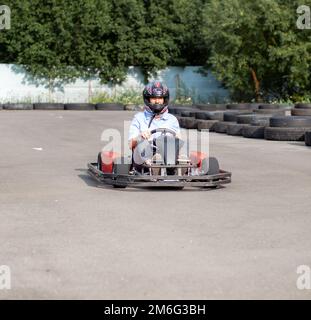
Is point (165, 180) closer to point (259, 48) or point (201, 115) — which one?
point (201, 115)

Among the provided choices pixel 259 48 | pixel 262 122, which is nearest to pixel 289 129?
pixel 262 122

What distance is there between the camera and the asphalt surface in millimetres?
5414

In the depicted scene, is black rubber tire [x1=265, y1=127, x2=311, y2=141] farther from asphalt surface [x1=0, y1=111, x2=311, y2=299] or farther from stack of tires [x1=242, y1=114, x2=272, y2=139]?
asphalt surface [x1=0, y1=111, x2=311, y2=299]

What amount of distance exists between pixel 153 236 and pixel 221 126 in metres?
13.4

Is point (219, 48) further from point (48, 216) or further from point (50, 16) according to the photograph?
point (48, 216)

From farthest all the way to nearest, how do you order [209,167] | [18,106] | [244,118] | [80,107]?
[18,106], [80,107], [244,118], [209,167]

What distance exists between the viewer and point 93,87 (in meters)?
37.3

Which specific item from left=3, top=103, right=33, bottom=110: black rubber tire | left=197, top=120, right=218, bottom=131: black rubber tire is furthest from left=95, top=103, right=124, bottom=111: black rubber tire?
left=197, top=120, right=218, bottom=131: black rubber tire

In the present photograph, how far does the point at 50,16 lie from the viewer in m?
37.3

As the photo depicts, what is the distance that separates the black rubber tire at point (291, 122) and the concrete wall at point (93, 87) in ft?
63.3

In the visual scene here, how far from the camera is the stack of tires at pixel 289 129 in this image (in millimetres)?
17062

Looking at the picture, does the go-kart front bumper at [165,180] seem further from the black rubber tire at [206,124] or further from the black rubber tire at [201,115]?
the black rubber tire at [201,115]

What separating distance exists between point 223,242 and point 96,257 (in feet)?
3.46

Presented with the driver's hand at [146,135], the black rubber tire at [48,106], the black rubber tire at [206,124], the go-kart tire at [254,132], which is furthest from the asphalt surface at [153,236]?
the black rubber tire at [48,106]
